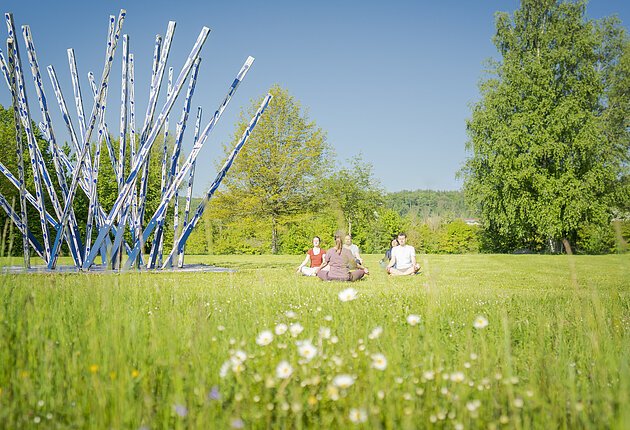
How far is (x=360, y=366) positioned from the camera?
282cm

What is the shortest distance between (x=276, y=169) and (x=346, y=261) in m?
19.6

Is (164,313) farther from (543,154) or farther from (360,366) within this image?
(543,154)

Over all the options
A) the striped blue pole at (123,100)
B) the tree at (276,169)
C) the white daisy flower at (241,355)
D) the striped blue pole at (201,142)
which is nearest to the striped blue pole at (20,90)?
the striped blue pole at (123,100)

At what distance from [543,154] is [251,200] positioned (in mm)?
15915

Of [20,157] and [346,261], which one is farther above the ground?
[20,157]

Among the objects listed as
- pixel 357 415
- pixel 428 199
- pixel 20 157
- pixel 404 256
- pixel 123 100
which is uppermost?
pixel 428 199

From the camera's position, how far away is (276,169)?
95.8 ft

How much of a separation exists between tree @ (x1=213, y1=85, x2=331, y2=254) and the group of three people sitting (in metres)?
16.2

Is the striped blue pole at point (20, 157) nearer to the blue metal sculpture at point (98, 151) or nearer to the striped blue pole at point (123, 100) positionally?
the blue metal sculpture at point (98, 151)

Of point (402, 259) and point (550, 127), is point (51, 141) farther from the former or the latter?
point (550, 127)

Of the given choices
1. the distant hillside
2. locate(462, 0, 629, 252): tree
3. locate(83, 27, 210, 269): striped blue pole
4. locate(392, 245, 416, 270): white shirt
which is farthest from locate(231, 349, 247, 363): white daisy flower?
the distant hillside

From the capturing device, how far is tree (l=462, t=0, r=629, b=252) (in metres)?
25.2

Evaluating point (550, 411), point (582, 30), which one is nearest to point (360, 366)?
point (550, 411)

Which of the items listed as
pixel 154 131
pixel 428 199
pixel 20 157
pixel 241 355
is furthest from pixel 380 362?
pixel 428 199
